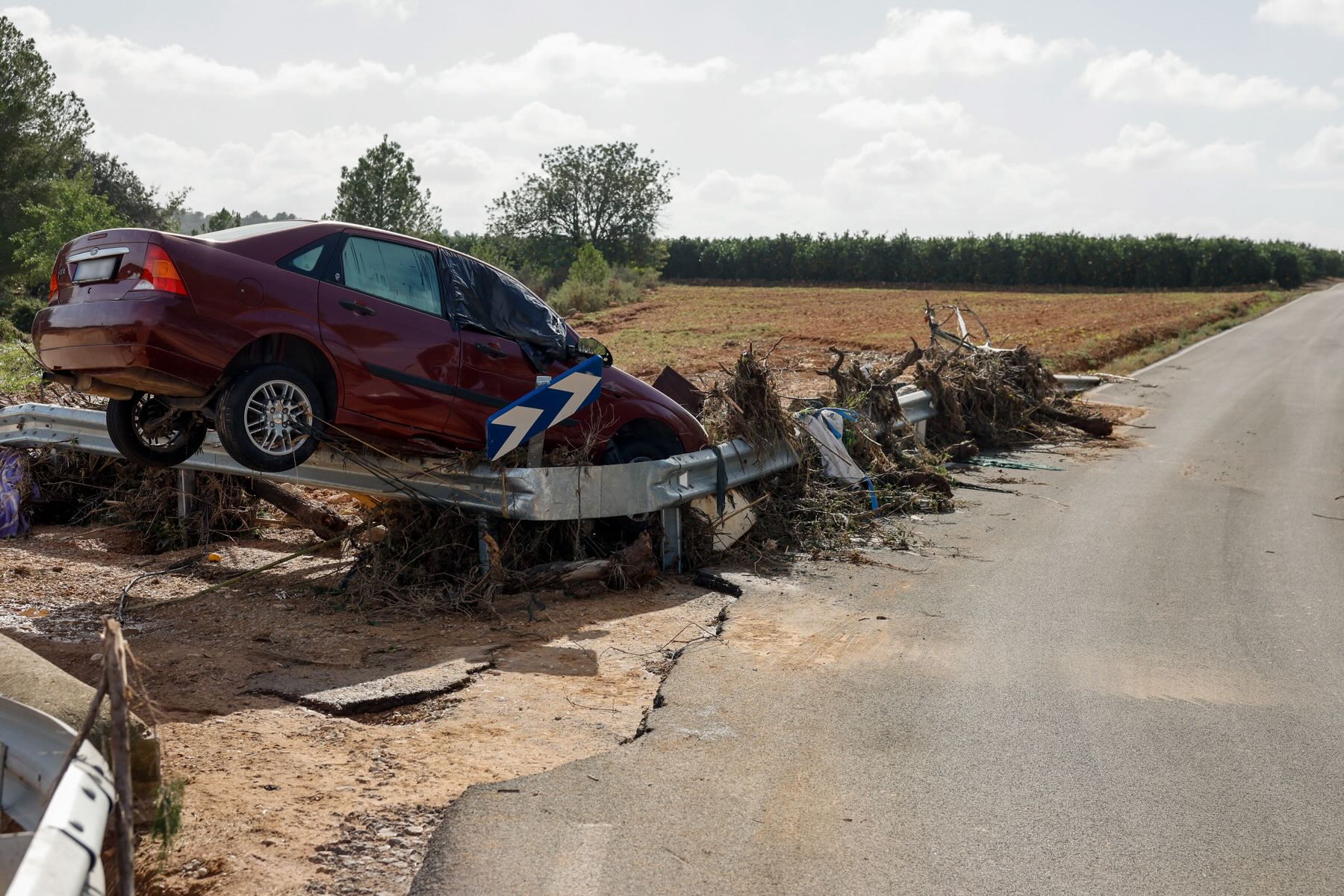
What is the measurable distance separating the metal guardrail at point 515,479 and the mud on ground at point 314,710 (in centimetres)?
60

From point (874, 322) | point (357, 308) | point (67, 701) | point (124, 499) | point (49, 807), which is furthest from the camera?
point (874, 322)

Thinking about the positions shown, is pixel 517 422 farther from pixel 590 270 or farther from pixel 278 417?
pixel 590 270

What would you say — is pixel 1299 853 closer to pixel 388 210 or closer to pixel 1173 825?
pixel 1173 825

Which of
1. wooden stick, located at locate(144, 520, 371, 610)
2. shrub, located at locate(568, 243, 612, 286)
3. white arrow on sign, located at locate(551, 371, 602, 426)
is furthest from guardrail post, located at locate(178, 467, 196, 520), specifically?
shrub, located at locate(568, 243, 612, 286)

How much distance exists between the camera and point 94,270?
671cm

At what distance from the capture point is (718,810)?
4387 millimetres

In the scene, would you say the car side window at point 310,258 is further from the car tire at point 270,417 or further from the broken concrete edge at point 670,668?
the broken concrete edge at point 670,668

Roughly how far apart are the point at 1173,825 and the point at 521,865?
2.47 m

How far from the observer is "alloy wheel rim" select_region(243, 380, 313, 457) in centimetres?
684

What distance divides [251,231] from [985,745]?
5.19 m

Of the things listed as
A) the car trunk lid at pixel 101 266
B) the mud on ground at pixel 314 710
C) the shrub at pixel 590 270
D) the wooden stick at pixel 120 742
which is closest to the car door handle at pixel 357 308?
the car trunk lid at pixel 101 266

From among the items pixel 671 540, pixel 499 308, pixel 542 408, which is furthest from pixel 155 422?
pixel 671 540

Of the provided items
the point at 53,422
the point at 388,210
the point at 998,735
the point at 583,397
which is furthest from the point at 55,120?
the point at 998,735

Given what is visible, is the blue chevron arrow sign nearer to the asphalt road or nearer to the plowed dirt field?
the asphalt road
